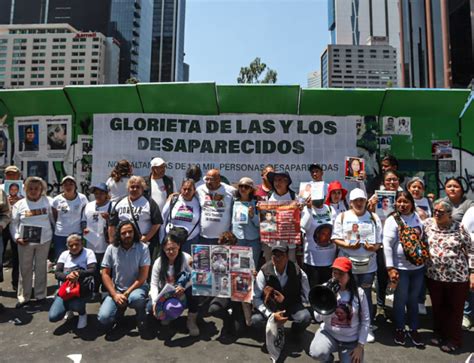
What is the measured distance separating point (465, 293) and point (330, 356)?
185 centimetres

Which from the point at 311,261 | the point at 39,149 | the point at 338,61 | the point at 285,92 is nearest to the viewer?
the point at 311,261

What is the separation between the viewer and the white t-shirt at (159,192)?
16.9ft

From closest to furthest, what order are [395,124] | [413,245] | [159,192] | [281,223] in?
[413,245], [281,223], [159,192], [395,124]

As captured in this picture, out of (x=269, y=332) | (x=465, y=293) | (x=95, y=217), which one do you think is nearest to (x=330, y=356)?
(x=269, y=332)

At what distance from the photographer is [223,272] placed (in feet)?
12.6

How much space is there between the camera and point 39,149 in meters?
6.85

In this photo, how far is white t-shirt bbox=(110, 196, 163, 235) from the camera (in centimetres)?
449

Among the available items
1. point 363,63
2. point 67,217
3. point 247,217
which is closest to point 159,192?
point 67,217

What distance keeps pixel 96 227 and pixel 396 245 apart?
406 cm

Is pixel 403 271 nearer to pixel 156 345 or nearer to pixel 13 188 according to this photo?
pixel 156 345

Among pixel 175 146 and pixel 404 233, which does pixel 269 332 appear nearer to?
pixel 404 233

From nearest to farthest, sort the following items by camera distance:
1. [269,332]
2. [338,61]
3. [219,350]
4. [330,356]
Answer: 1. [330,356]
2. [269,332]
3. [219,350]
4. [338,61]

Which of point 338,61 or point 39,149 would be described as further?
point 338,61

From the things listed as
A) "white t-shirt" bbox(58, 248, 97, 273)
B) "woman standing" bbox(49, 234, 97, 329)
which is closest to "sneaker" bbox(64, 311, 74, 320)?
"woman standing" bbox(49, 234, 97, 329)
